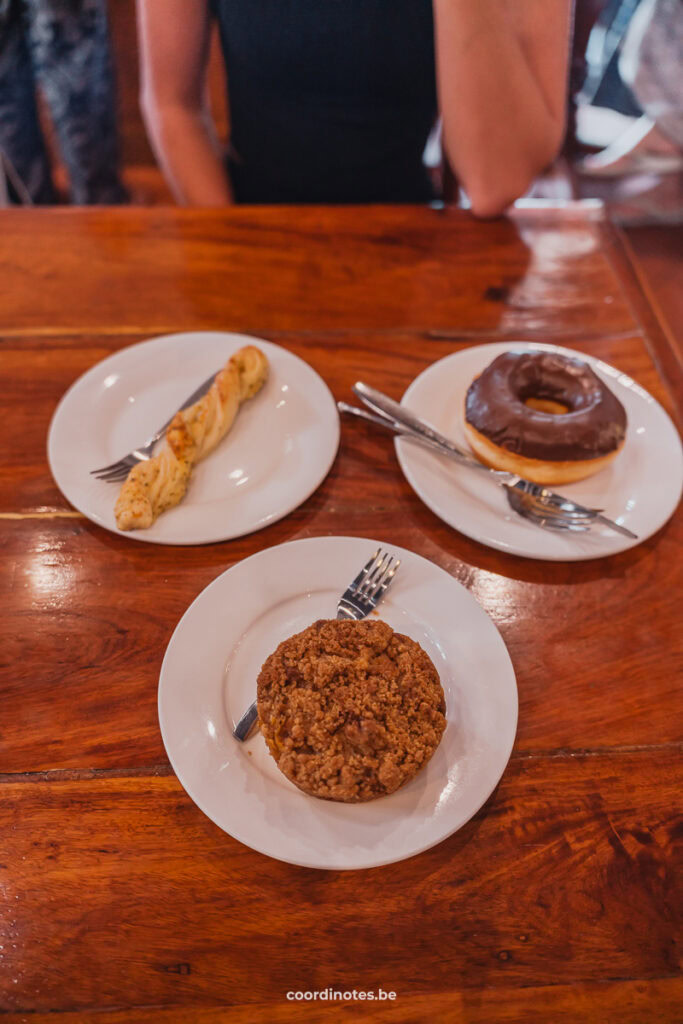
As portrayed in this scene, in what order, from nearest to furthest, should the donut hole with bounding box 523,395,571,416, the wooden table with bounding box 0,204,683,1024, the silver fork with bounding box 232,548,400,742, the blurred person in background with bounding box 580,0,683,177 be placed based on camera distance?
the wooden table with bounding box 0,204,683,1024
the silver fork with bounding box 232,548,400,742
the donut hole with bounding box 523,395,571,416
the blurred person in background with bounding box 580,0,683,177

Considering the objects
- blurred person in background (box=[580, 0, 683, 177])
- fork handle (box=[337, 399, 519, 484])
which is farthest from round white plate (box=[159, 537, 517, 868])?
blurred person in background (box=[580, 0, 683, 177])

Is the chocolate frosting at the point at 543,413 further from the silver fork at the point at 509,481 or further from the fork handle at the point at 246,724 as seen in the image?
the fork handle at the point at 246,724

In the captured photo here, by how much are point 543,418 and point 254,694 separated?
2.03 ft

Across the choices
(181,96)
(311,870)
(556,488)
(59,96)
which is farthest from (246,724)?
(59,96)

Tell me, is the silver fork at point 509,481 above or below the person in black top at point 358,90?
below

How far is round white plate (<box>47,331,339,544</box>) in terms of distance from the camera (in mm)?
1045

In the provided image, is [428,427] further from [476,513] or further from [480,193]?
[480,193]

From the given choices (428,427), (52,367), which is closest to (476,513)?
(428,427)

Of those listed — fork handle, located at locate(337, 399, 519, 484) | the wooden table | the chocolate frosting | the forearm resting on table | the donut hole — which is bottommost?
the wooden table

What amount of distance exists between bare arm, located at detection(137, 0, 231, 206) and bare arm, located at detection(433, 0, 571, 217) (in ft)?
1.85

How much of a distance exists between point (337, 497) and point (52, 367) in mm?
614

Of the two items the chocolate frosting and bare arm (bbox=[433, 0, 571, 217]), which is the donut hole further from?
bare arm (bbox=[433, 0, 571, 217])

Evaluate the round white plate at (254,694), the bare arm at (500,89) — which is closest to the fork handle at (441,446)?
the round white plate at (254,694)

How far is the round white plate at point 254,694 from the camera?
762mm
